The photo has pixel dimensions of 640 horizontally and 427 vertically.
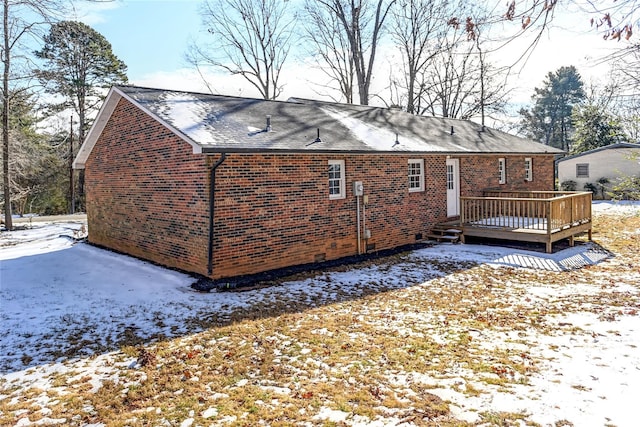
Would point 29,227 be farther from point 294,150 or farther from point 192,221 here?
point 294,150

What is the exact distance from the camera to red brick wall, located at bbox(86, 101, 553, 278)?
8852mm

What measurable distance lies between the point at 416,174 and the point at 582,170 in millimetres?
21012

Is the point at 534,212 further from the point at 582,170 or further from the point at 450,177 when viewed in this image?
the point at 582,170

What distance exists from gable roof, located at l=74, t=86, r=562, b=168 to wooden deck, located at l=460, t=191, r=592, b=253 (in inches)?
84.4

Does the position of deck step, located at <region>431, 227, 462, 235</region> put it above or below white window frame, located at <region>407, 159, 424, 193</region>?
below

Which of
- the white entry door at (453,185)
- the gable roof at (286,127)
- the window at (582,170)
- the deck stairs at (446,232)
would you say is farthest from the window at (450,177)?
the window at (582,170)

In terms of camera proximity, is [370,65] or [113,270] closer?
[113,270]

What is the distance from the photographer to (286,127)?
10828 millimetres

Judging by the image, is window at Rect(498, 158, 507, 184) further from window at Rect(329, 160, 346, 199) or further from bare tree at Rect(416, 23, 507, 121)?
bare tree at Rect(416, 23, 507, 121)

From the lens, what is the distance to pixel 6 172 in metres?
18.5

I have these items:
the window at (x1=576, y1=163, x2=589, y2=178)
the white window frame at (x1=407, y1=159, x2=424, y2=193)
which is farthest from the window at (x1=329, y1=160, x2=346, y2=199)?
the window at (x1=576, y1=163, x2=589, y2=178)

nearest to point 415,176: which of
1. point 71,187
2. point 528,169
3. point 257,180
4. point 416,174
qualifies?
point 416,174

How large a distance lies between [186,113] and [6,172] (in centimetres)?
1390

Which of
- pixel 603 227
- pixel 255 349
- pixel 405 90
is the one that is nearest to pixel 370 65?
pixel 405 90
